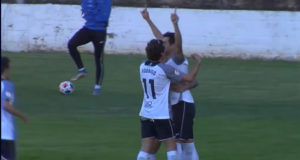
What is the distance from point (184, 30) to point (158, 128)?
1300 cm

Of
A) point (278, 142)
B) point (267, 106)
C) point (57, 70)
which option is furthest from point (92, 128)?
point (57, 70)

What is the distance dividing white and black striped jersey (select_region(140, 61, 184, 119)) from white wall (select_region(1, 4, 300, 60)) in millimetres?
12640

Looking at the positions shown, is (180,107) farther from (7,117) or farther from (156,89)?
(7,117)

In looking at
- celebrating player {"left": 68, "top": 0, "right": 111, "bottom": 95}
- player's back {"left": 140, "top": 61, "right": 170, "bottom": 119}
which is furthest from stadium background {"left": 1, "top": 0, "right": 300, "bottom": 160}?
player's back {"left": 140, "top": 61, "right": 170, "bottom": 119}

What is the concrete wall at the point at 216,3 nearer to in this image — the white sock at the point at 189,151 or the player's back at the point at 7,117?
the white sock at the point at 189,151

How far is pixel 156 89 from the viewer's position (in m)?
8.00

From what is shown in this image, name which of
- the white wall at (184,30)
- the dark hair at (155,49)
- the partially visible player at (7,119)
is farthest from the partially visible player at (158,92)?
the white wall at (184,30)

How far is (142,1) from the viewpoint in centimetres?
2242

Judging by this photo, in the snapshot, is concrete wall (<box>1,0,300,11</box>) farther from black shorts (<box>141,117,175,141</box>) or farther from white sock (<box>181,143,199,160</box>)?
black shorts (<box>141,117,175,141</box>)

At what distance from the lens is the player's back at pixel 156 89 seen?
7.96 metres

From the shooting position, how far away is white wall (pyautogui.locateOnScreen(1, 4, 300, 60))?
803 inches

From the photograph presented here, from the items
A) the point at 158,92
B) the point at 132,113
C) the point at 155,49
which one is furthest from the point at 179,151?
the point at 132,113

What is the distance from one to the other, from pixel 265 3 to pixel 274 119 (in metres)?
10.2

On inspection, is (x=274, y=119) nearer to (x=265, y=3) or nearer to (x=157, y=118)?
(x=157, y=118)
